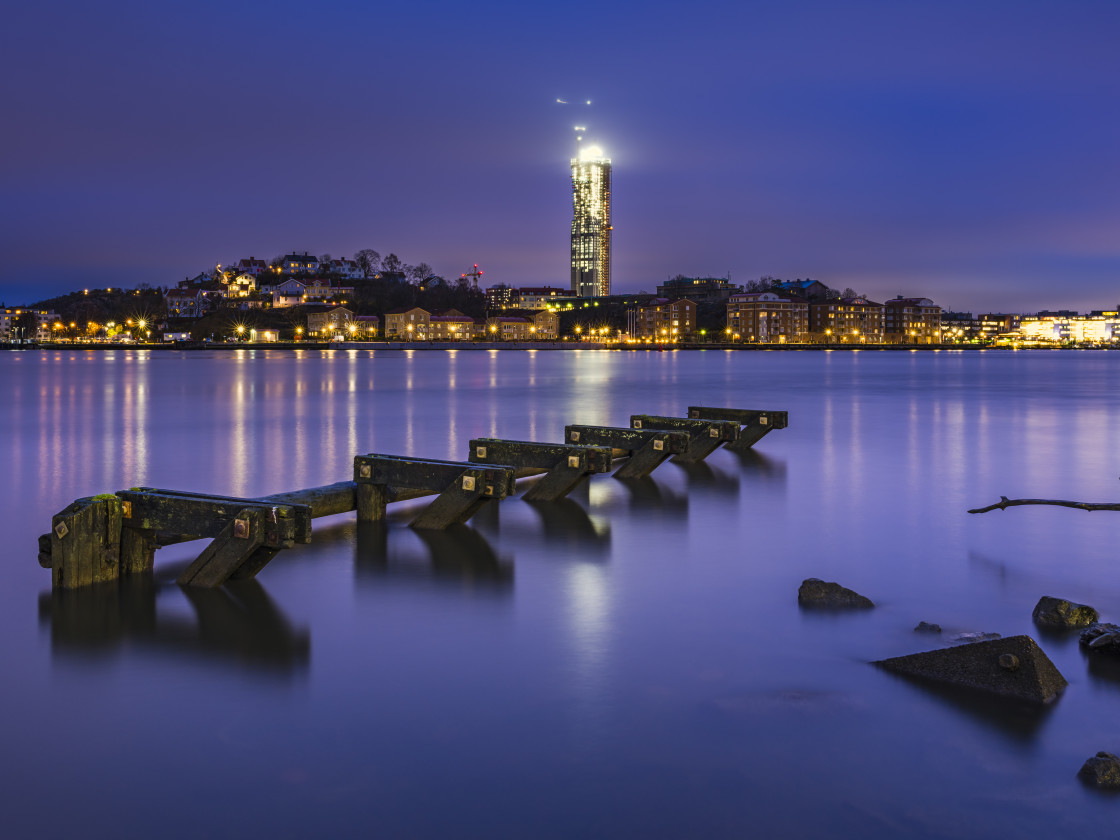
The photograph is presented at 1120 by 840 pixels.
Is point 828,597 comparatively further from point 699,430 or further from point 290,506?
point 699,430

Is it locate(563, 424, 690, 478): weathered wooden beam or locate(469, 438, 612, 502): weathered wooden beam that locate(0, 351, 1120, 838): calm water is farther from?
locate(563, 424, 690, 478): weathered wooden beam

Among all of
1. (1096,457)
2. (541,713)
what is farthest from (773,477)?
(541,713)

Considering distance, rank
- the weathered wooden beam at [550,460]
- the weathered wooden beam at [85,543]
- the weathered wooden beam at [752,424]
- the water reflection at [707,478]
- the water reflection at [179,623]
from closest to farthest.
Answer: the water reflection at [179,623], the weathered wooden beam at [85,543], the weathered wooden beam at [550,460], the water reflection at [707,478], the weathered wooden beam at [752,424]

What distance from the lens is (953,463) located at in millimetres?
20500

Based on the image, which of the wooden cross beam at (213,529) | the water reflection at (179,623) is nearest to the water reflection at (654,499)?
the wooden cross beam at (213,529)

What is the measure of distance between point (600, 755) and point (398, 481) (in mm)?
6858

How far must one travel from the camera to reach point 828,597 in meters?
9.09

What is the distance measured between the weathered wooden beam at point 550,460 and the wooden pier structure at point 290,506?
2cm

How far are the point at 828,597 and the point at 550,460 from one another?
5.90 metres

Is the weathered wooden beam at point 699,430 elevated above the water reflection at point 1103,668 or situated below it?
above

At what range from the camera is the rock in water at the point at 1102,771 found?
17.7 ft

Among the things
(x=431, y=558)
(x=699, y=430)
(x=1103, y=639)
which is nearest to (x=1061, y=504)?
(x=1103, y=639)

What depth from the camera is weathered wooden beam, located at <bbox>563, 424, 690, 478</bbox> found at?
1695 centimetres

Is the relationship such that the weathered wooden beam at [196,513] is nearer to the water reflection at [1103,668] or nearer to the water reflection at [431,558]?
the water reflection at [431,558]
